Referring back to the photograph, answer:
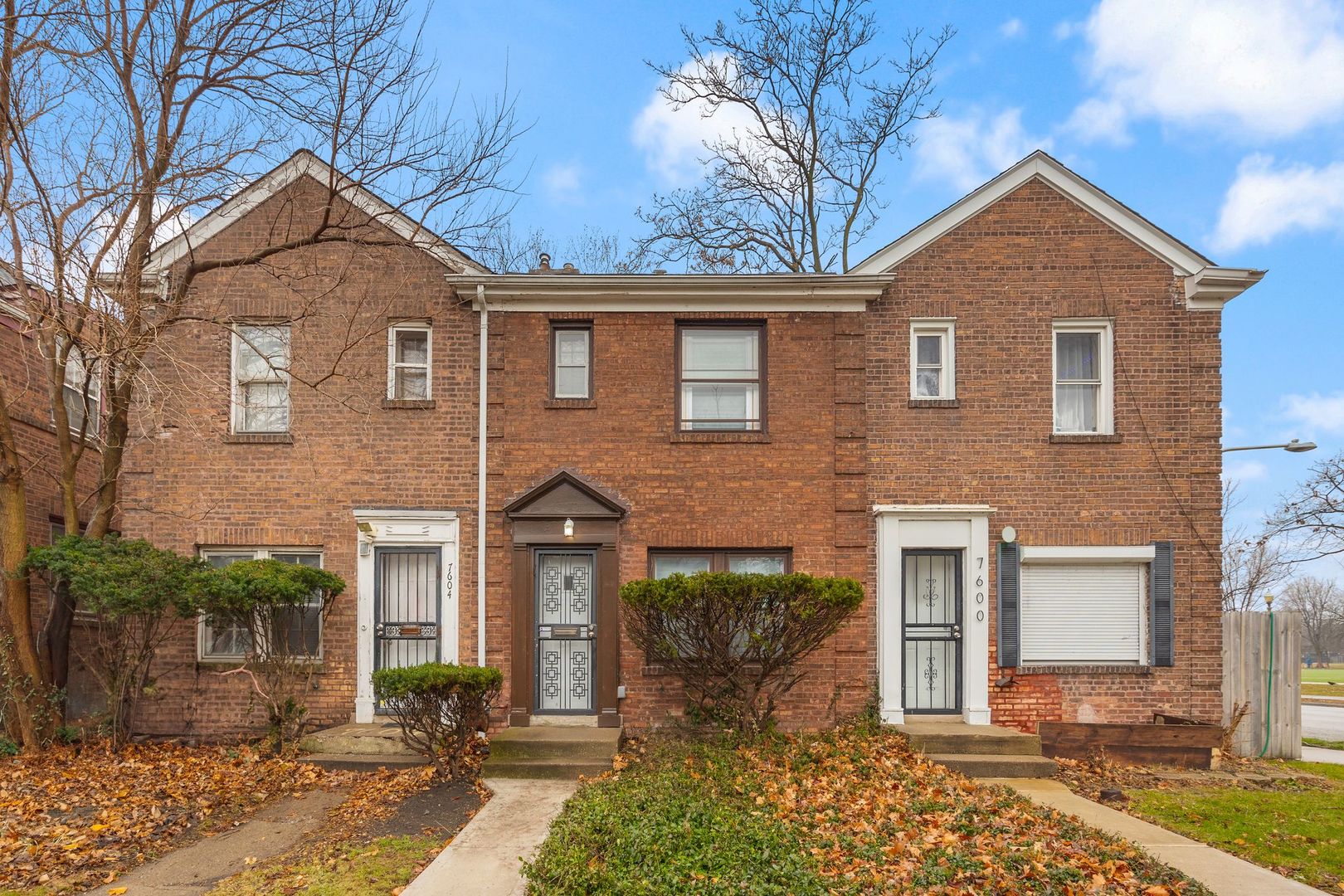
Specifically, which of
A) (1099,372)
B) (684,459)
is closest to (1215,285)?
(1099,372)

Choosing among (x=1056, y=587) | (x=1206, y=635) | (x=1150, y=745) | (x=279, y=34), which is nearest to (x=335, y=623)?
(x=279, y=34)

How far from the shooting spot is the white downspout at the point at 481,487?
1029cm

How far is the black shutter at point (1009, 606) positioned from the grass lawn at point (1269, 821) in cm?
200

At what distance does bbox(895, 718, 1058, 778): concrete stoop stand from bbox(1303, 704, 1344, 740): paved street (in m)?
9.51

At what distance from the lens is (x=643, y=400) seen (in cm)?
1059

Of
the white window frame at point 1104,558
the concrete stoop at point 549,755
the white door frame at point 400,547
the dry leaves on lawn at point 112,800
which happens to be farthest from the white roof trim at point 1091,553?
the dry leaves on lawn at point 112,800

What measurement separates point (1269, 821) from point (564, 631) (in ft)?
24.3

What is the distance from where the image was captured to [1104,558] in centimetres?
1045

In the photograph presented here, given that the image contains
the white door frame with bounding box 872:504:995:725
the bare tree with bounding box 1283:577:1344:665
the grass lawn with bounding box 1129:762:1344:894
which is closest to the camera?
the grass lawn with bounding box 1129:762:1344:894

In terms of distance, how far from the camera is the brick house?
33.9 feet

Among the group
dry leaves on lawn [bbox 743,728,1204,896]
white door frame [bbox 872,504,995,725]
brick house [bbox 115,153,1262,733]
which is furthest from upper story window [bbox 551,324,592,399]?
dry leaves on lawn [bbox 743,728,1204,896]

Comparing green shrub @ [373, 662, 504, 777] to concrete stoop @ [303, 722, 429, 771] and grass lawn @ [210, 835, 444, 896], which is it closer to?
concrete stoop @ [303, 722, 429, 771]

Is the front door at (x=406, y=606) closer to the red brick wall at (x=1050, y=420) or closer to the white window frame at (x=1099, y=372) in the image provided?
the red brick wall at (x=1050, y=420)

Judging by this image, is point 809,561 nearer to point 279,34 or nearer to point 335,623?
point 335,623
